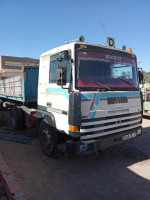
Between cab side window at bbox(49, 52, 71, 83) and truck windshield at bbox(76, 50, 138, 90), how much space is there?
205 mm

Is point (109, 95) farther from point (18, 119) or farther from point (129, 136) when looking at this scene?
point (18, 119)

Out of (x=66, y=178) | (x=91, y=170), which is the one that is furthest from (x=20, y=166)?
(x=91, y=170)

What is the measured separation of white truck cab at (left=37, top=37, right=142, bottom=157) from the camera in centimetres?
348

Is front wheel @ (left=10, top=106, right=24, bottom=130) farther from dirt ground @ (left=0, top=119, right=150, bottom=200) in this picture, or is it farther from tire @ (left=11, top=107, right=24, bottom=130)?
dirt ground @ (left=0, top=119, right=150, bottom=200)

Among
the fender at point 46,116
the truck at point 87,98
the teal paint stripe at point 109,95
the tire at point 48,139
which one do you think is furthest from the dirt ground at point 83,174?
the teal paint stripe at point 109,95

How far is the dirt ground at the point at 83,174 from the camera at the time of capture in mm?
3129

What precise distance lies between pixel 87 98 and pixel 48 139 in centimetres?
161

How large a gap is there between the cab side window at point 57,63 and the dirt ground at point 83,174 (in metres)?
2.01

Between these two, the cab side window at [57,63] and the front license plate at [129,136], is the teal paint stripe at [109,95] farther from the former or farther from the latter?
the front license plate at [129,136]

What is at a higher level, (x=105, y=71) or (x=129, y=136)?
(x=105, y=71)

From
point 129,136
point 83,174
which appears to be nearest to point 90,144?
point 83,174

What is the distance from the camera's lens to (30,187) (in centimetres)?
329

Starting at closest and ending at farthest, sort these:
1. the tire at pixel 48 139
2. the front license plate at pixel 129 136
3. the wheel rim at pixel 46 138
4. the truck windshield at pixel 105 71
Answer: the truck windshield at pixel 105 71
the front license plate at pixel 129 136
the tire at pixel 48 139
the wheel rim at pixel 46 138

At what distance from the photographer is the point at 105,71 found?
12.9 feet
